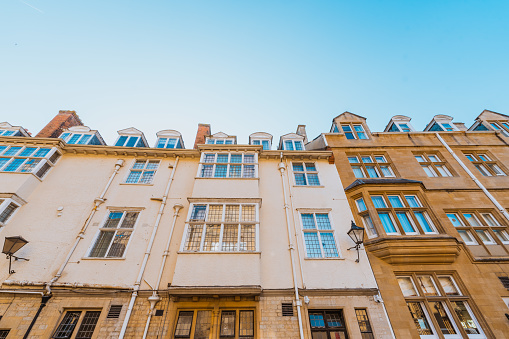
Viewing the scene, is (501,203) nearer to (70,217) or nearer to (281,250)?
(281,250)

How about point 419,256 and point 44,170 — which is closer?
point 419,256

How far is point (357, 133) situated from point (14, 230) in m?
20.5

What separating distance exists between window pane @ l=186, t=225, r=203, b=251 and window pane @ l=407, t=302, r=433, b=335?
906cm

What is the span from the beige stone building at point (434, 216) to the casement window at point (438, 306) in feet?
0.11

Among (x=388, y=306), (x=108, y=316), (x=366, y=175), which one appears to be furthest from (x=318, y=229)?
(x=108, y=316)

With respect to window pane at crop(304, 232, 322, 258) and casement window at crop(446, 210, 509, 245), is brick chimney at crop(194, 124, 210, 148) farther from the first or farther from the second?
casement window at crop(446, 210, 509, 245)

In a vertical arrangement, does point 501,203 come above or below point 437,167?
below

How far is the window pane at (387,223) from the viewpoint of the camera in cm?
1051

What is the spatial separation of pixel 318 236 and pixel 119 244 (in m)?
9.40

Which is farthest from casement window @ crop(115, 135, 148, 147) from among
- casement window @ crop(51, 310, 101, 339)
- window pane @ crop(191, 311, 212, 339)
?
window pane @ crop(191, 311, 212, 339)

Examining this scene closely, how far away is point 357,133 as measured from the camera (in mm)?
16094

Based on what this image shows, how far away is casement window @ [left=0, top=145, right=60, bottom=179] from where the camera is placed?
1183cm

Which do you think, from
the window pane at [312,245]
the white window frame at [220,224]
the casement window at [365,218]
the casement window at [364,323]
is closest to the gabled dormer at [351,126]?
the casement window at [365,218]

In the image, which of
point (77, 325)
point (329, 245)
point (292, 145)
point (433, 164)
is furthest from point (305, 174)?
point (77, 325)
